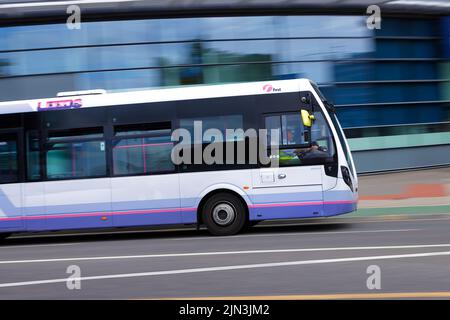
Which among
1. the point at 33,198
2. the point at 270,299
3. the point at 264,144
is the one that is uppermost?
the point at 264,144

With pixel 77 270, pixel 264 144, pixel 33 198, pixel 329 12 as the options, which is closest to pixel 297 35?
pixel 329 12

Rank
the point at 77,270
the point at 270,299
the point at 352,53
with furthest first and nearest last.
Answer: the point at 352,53
the point at 77,270
the point at 270,299

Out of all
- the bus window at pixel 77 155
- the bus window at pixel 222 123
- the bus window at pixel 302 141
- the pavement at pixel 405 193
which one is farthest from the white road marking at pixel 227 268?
the pavement at pixel 405 193

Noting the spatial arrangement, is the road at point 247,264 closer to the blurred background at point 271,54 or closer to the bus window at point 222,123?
the bus window at point 222,123

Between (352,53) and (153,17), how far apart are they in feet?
25.4

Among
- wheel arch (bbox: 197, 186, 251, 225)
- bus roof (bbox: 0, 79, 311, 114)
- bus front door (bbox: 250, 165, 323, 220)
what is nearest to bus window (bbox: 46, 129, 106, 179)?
bus roof (bbox: 0, 79, 311, 114)

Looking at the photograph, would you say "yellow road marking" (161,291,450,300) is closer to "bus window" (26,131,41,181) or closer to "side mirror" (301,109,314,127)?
"side mirror" (301,109,314,127)

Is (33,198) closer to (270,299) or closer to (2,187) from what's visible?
(2,187)

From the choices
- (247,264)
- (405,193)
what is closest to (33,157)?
(247,264)

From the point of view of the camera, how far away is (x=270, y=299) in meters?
6.39

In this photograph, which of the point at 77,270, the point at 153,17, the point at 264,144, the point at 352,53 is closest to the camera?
the point at 77,270

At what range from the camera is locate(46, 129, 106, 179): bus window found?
40.9 ft

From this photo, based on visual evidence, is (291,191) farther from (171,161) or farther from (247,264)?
(247,264)

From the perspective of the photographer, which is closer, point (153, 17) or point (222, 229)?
point (222, 229)
